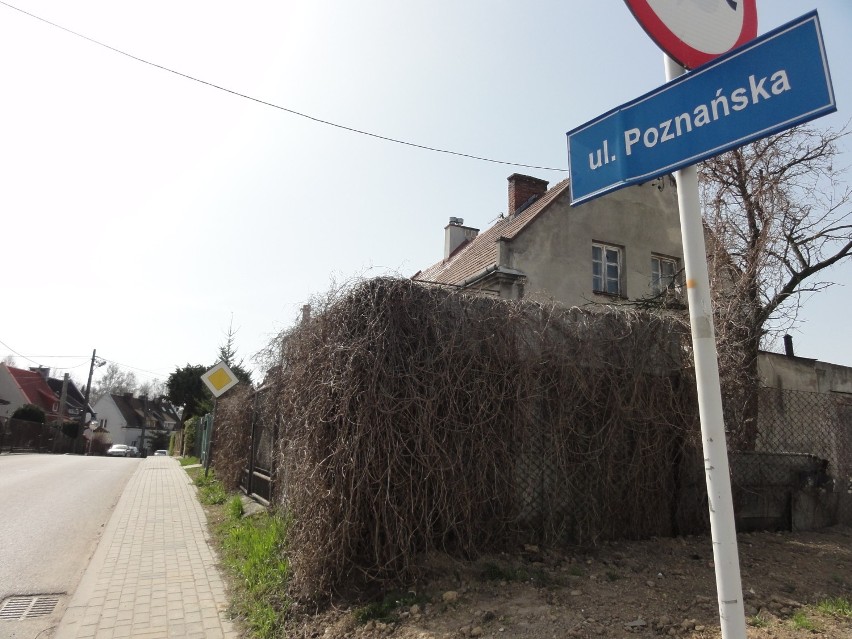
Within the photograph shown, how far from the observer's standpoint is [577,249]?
1408cm

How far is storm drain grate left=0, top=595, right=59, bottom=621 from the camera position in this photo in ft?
16.9

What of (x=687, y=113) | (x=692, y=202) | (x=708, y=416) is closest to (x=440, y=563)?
(x=708, y=416)

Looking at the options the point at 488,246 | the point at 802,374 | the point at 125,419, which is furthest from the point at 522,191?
the point at 125,419

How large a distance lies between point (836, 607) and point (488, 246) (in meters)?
11.4

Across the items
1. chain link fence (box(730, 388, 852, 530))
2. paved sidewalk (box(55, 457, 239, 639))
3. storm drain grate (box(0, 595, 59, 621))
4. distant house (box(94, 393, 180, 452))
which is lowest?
storm drain grate (box(0, 595, 59, 621))

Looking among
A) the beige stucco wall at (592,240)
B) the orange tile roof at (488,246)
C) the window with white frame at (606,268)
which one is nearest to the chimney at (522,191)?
the orange tile roof at (488,246)

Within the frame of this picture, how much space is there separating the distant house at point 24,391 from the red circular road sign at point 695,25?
54.2 m

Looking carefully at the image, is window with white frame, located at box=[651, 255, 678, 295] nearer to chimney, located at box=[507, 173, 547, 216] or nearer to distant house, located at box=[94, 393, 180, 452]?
chimney, located at box=[507, 173, 547, 216]

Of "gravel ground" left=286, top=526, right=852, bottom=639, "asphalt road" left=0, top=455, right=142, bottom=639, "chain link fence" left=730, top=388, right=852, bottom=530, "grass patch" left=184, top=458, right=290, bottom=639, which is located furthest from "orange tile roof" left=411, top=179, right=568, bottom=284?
"gravel ground" left=286, top=526, right=852, bottom=639

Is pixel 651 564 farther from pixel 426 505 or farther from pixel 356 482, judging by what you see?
pixel 356 482

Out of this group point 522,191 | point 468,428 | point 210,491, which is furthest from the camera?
point 522,191

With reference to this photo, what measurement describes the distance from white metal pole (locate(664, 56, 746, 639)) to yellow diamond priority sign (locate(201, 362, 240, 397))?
34.3ft

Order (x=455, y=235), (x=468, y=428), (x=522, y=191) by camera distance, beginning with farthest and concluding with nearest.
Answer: (x=455, y=235) → (x=522, y=191) → (x=468, y=428)

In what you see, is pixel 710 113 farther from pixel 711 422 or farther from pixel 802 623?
pixel 802 623
